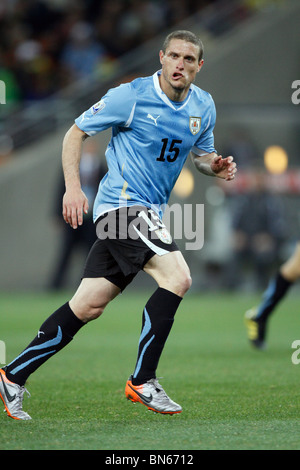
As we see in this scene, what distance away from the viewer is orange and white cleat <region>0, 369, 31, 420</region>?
5.14 metres

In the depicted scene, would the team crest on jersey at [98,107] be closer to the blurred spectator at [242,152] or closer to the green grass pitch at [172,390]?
the green grass pitch at [172,390]

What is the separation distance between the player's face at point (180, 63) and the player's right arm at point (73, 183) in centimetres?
66

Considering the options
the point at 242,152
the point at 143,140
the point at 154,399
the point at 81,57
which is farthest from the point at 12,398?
the point at 81,57

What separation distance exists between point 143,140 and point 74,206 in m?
0.72

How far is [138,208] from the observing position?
5441 millimetres

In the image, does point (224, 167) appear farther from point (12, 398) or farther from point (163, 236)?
point (12, 398)

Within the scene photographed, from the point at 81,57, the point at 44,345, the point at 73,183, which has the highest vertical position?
the point at 81,57

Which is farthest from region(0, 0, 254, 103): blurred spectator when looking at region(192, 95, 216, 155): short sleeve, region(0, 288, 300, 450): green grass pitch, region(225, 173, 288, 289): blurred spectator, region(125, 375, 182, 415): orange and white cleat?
region(125, 375, 182, 415): orange and white cleat

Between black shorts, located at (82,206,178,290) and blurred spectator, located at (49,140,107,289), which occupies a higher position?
blurred spectator, located at (49,140,107,289)

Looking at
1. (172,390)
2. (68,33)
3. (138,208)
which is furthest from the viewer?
(68,33)

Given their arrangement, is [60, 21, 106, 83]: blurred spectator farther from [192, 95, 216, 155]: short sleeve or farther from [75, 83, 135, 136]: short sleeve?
[75, 83, 135, 136]: short sleeve

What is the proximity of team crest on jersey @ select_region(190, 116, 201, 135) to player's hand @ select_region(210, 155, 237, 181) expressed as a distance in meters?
0.27

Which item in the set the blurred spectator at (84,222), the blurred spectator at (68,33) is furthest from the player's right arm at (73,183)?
the blurred spectator at (68,33)

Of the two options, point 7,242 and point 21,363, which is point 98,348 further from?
point 7,242
